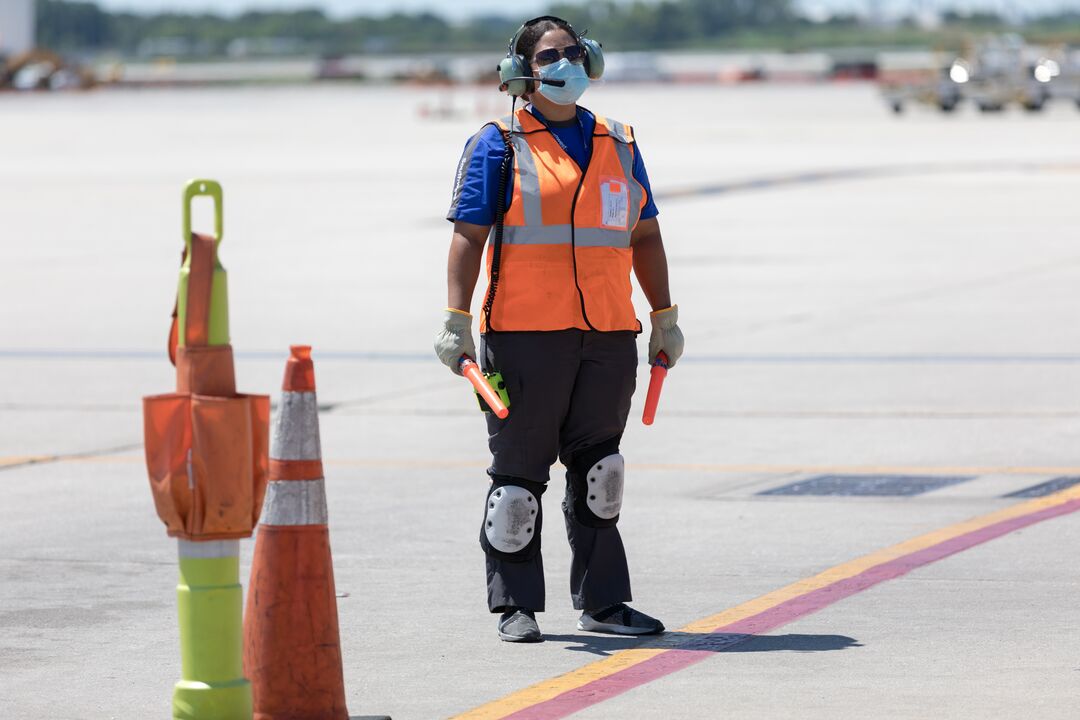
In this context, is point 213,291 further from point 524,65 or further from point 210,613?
point 524,65

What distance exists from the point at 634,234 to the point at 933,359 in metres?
7.07

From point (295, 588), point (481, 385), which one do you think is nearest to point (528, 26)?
point (481, 385)

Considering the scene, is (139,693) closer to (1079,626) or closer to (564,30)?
(564,30)

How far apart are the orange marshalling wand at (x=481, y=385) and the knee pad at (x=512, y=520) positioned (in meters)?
0.26

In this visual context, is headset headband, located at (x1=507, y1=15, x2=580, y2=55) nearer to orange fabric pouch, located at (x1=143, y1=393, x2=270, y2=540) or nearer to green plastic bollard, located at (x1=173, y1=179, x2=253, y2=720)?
green plastic bollard, located at (x1=173, y1=179, x2=253, y2=720)

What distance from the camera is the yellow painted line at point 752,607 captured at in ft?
19.4

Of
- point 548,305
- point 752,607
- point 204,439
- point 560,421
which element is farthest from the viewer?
point 752,607

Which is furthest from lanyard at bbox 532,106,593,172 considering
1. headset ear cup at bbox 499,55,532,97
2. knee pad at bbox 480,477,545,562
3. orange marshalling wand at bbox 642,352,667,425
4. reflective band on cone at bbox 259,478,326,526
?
reflective band on cone at bbox 259,478,326,526

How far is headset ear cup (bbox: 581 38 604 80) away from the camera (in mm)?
6871

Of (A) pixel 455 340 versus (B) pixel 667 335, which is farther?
(B) pixel 667 335

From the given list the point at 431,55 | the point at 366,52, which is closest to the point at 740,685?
the point at 431,55

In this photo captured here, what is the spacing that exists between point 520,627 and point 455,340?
90cm

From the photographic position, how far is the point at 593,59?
6918mm

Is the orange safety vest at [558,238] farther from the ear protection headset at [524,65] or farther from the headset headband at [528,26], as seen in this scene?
the headset headband at [528,26]
